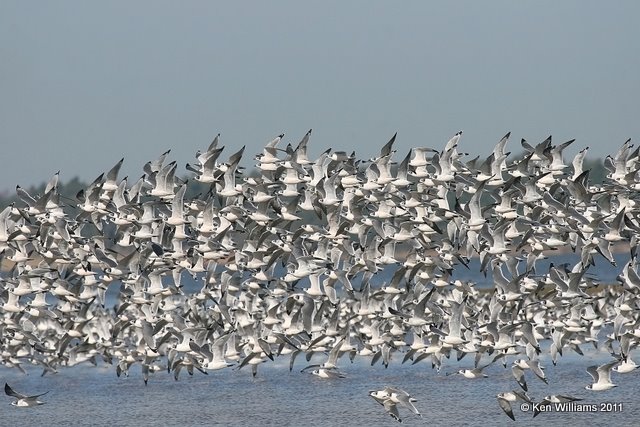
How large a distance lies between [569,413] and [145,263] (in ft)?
32.5

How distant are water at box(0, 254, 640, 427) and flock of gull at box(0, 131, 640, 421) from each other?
1.32 meters

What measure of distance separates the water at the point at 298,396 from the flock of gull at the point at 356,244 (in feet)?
4.32

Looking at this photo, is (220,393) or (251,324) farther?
(220,393)

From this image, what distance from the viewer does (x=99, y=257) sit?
28.8 m

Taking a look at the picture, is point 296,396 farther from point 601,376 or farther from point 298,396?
point 601,376

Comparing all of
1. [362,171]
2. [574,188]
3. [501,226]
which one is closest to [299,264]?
[362,171]

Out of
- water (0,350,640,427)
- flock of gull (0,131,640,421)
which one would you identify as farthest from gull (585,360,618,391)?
water (0,350,640,427)

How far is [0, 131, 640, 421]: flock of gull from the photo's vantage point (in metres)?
26.5

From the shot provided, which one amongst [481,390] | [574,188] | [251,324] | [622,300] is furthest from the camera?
[481,390]

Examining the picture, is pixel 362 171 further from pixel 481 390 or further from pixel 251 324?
pixel 481 390

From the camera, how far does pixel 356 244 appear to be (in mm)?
30047

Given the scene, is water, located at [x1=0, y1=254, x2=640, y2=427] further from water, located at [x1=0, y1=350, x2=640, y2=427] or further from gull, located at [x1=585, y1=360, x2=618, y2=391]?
gull, located at [x1=585, y1=360, x2=618, y2=391]

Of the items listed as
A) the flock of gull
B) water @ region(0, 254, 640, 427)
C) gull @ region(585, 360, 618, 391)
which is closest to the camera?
gull @ region(585, 360, 618, 391)

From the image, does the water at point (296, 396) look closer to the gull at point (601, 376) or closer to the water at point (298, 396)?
the water at point (298, 396)
